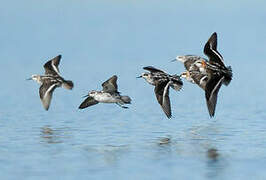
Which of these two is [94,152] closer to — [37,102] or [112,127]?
[112,127]

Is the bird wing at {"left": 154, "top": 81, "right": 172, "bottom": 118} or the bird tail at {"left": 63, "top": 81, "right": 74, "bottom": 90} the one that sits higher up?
the bird tail at {"left": 63, "top": 81, "right": 74, "bottom": 90}

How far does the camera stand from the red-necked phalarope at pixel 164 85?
82.5 feet

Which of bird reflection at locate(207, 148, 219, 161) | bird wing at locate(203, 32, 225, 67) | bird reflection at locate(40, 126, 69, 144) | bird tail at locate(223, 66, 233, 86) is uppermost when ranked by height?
bird wing at locate(203, 32, 225, 67)

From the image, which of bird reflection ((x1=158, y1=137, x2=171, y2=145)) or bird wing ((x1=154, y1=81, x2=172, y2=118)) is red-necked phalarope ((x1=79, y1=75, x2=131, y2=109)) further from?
bird reflection ((x1=158, y1=137, x2=171, y2=145))

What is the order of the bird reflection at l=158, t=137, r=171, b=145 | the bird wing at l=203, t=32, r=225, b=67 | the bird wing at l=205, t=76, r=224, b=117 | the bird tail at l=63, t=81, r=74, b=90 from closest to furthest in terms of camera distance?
the bird wing at l=205, t=76, r=224, b=117, the bird reflection at l=158, t=137, r=171, b=145, the bird wing at l=203, t=32, r=225, b=67, the bird tail at l=63, t=81, r=74, b=90

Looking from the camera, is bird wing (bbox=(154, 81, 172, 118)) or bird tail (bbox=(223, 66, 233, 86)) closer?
bird tail (bbox=(223, 66, 233, 86))

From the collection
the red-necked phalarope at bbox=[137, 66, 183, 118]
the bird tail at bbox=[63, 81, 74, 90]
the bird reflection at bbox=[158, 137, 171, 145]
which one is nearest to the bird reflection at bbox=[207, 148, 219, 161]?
the bird reflection at bbox=[158, 137, 171, 145]

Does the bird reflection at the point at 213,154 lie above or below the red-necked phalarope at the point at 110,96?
below

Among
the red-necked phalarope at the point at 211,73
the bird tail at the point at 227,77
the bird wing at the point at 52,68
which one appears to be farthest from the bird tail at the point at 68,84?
the bird tail at the point at 227,77

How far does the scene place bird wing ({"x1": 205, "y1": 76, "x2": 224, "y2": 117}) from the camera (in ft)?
77.6

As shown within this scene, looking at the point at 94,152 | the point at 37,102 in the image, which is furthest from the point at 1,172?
the point at 37,102

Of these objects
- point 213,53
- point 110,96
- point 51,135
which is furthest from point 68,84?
point 213,53

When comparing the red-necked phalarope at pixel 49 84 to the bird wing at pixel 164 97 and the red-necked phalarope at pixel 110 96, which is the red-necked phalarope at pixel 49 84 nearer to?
the red-necked phalarope at pixel 110 96

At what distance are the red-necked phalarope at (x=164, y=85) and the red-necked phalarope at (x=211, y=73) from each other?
22.6 inches
